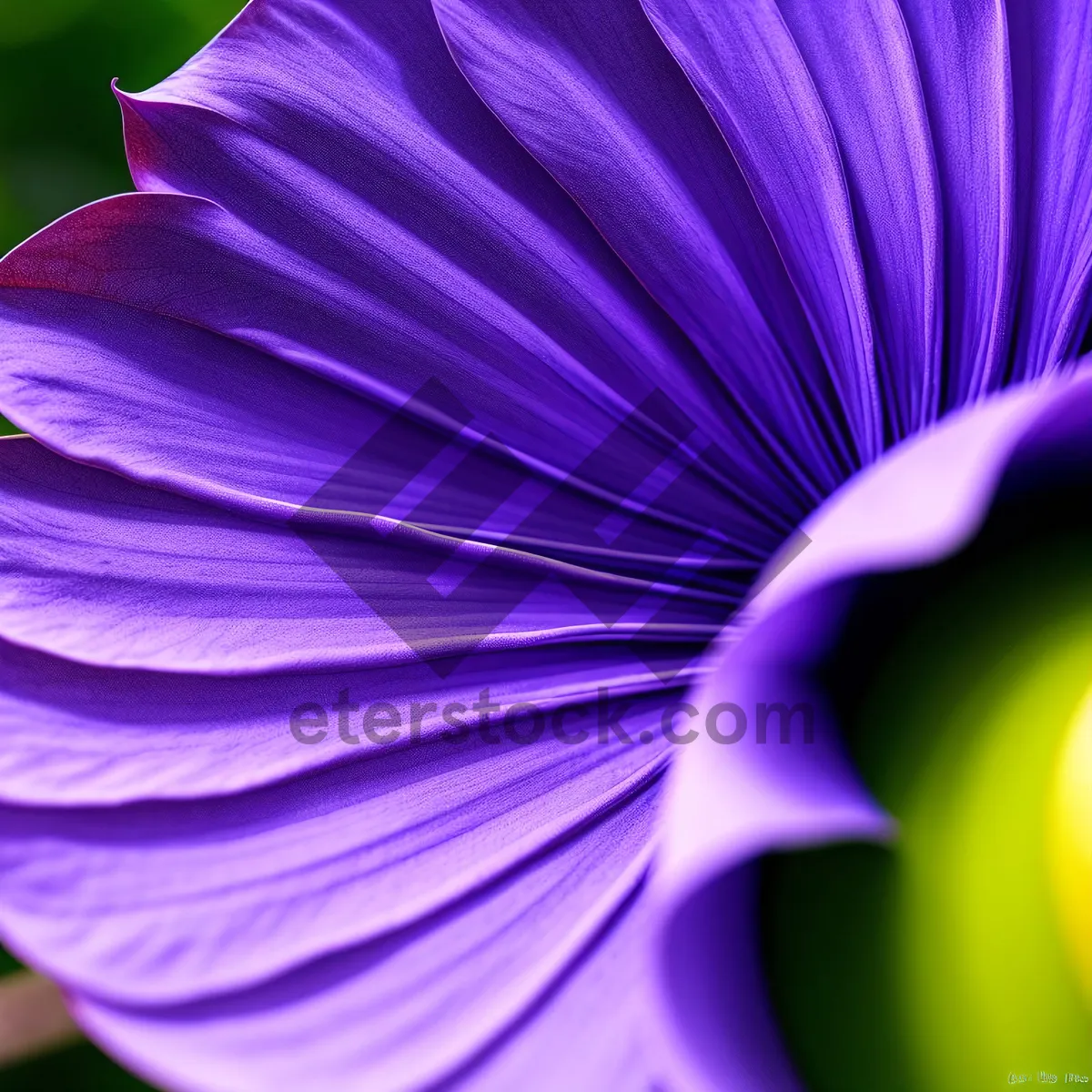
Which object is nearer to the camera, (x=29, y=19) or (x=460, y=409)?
(x=460, y=409)

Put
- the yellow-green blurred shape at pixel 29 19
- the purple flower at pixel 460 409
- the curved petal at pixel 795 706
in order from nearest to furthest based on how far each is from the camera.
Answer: the curved petal at pixel 795 706
the purple flower at pixel 460 409
the yellow-green blurred shape at pixel 29 19

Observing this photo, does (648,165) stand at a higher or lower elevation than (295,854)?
higher

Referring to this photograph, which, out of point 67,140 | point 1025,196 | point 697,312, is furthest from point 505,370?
point 67,140

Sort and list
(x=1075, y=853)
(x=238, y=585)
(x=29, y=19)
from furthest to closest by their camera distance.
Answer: (x=29, y=19), (x=238, y=585), (x=1075, y=853)

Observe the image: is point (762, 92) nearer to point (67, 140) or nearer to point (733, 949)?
point (733, 949)

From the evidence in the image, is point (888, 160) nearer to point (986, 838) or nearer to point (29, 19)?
point (986, 838)

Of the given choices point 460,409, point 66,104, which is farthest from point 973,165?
point 66,104

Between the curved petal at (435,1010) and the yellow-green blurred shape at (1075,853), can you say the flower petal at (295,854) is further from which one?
the yellow-green blurred shape at (1075,853)

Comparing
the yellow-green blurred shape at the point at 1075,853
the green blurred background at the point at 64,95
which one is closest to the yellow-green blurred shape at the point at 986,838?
the yellow-green blurred shape at the point at 1075,853
